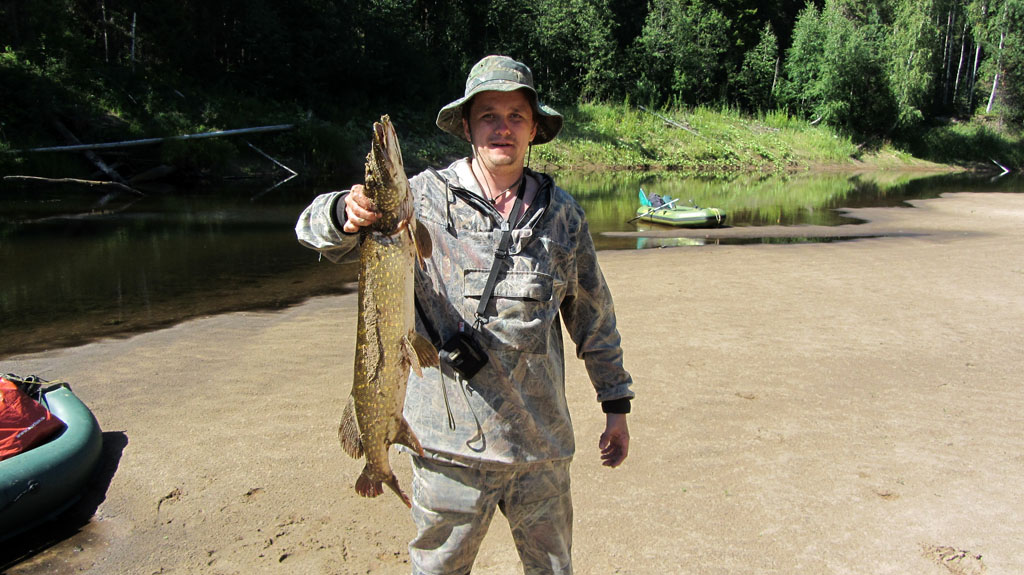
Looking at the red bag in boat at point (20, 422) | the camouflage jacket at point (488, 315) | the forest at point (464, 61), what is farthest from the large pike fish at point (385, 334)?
the forest at point (464, 61)

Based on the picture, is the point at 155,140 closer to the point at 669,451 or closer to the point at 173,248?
the point at 173,248

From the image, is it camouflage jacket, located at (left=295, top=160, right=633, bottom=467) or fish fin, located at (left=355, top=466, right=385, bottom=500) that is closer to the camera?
camouflage jacket, located at (left=295, top=160, right=633, bottom=467)

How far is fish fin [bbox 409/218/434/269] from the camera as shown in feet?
8.53

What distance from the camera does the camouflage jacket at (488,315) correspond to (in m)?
2.72

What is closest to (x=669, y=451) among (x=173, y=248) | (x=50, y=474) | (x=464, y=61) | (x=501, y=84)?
(x=501, y=84)

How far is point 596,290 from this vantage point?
3.09 m

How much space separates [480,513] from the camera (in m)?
2.72

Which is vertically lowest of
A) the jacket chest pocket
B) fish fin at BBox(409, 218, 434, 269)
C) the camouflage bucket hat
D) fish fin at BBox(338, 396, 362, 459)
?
fish fin at BBox(338, 396, 362, 459)

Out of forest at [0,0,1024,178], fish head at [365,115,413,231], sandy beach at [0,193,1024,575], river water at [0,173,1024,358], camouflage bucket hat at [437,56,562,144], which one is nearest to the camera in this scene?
fish head at [365,115,413,231]

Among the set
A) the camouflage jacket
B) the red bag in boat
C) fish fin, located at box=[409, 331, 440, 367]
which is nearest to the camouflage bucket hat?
the camouflage jacket

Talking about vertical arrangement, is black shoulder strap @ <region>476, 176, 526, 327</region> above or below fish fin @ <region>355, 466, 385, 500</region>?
above

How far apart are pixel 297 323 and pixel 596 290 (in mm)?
7078

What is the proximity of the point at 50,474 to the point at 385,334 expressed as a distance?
130 inches

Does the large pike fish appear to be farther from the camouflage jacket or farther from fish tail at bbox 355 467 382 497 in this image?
the camouflage jacket
